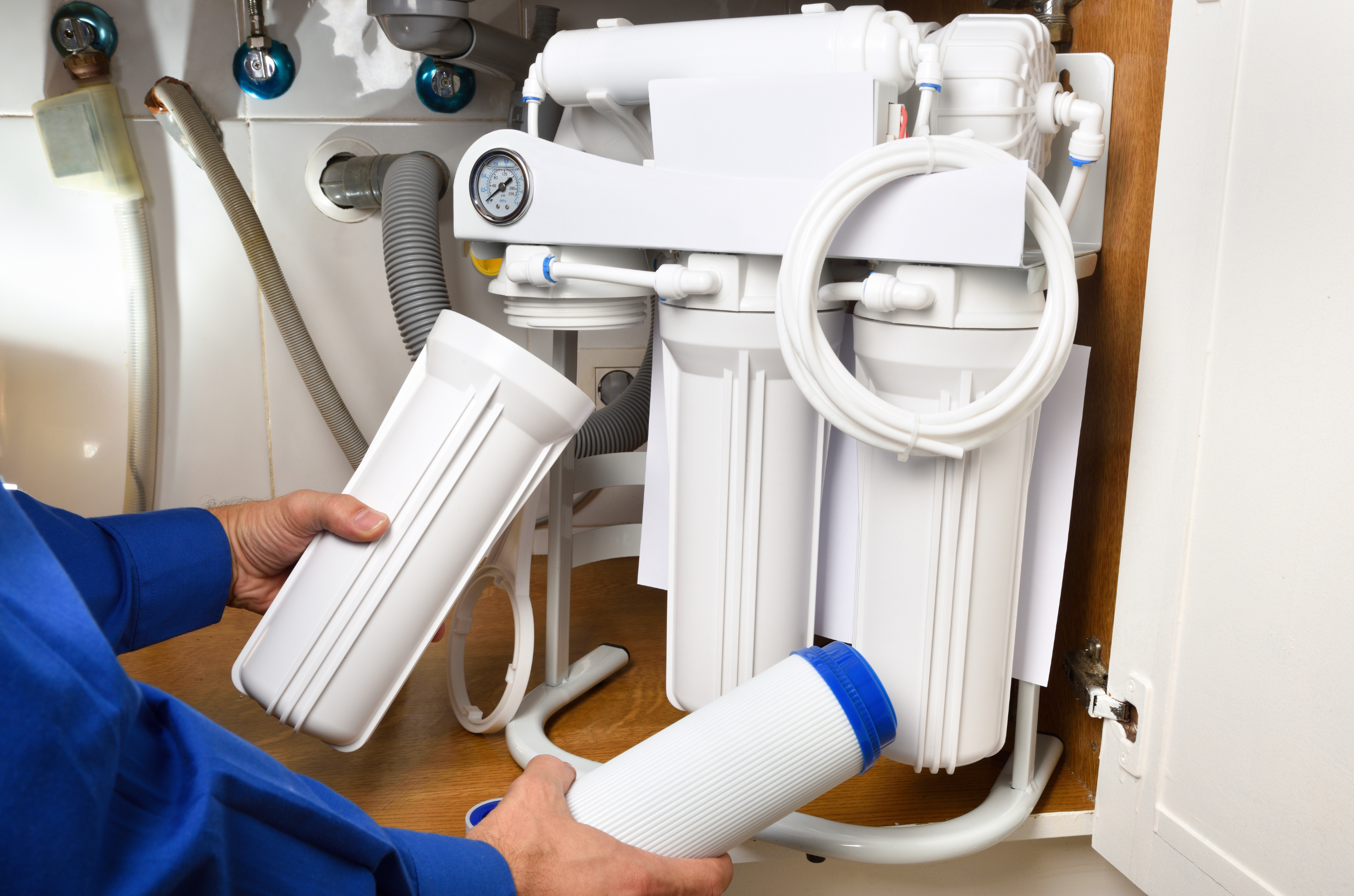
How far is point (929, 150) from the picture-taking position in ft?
1.85

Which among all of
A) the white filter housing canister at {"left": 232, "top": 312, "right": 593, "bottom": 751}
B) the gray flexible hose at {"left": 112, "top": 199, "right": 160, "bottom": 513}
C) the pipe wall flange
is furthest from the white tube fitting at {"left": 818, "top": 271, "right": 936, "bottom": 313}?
the gray flexible hose at {"left": 112, "top": 199, "right": 160, "bottom": 513}

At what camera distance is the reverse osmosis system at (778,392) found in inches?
22.6

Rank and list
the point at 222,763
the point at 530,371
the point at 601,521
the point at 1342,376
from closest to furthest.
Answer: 1. the point at 222,763
2. the point at 1342,376
3. the point at 530,371
4. the point at 601,521

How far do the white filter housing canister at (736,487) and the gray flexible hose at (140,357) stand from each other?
749 millimetres

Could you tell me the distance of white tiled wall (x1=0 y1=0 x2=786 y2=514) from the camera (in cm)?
110

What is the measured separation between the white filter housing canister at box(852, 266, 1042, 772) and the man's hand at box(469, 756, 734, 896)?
0.62 feet

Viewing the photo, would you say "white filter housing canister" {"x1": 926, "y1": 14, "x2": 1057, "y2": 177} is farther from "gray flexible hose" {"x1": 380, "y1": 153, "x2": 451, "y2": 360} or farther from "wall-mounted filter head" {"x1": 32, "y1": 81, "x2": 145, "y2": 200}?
"wall-mounted filter head" {"x1": 32, "y1": 81, "x2": 145, "y2": 200}

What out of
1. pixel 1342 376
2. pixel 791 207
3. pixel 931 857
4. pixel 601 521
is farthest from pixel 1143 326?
pixel 601 521

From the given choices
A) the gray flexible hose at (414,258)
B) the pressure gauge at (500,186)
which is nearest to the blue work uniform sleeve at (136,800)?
the pressure gauge at (500,186)

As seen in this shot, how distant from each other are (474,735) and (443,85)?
0.75 m

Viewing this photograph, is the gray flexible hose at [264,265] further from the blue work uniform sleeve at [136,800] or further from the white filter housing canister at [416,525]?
the blue work uniform sleeve at [136,800]

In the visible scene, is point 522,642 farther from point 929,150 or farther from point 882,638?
point 929,150

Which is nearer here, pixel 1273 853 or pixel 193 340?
pixel 1273 853

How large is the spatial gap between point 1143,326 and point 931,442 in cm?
23
